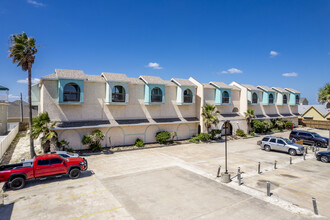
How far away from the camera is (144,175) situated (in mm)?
15727

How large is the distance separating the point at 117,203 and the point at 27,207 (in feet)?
15.7

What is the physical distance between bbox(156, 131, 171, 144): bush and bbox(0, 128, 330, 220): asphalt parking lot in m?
7.10

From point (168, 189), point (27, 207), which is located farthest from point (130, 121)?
point (27, 207)

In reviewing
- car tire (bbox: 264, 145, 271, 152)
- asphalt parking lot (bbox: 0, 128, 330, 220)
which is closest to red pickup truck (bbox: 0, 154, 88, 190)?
asphalt parking lot (bbox: 0, 128, 330, 220)

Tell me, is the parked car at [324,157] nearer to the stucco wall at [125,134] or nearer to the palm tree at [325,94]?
the palm tree at [325,94]

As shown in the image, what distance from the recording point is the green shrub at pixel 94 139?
21938 mm

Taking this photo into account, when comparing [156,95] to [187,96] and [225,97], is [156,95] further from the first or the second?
[225,97]

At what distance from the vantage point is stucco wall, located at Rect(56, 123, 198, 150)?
22.3 m

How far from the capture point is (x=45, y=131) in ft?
63.5

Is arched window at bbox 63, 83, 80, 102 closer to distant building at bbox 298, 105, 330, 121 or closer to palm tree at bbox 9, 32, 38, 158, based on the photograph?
palm tree at bbox 9, 32, 38, 158

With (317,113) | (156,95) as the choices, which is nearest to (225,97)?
Answer: (156,95)

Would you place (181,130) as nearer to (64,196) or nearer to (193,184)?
(193,184)

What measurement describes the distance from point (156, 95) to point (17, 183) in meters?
18.1

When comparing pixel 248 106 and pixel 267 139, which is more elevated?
pixel 248 106
